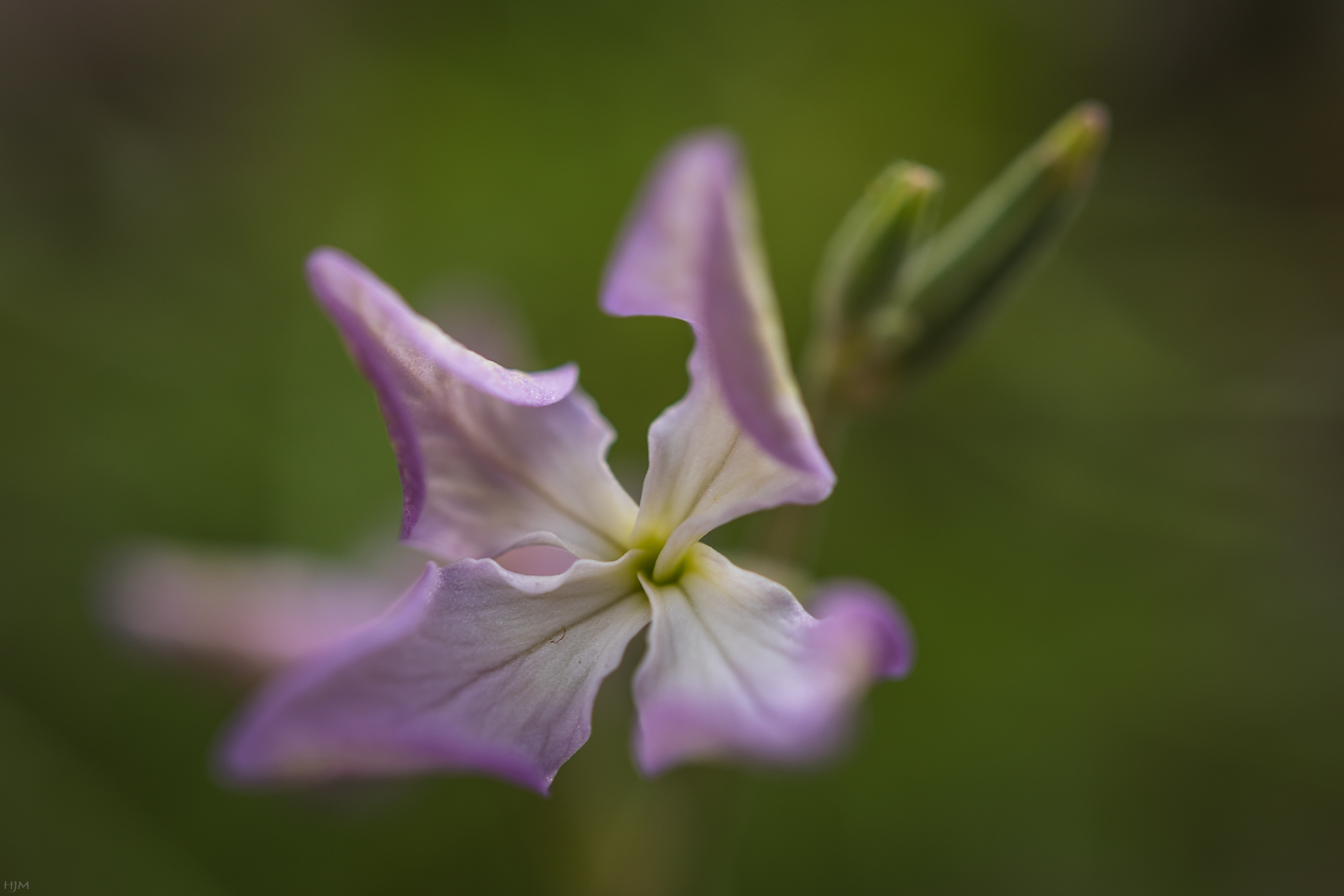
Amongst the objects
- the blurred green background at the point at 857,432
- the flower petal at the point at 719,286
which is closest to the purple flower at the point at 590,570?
the flower petal at the point at 719,286

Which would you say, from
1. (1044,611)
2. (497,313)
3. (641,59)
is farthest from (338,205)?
(1044,611)

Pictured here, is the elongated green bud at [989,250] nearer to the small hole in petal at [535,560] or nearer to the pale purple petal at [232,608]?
the small hole in petal at [535,560]

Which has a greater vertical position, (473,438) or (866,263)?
(866,263)

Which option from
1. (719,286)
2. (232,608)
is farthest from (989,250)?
(232,608)

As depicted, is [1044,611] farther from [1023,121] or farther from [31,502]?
[31,502]

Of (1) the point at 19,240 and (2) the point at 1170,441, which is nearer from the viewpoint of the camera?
(2) the point at 1170,441

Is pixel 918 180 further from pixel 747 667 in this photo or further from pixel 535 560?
pixel 535 560
